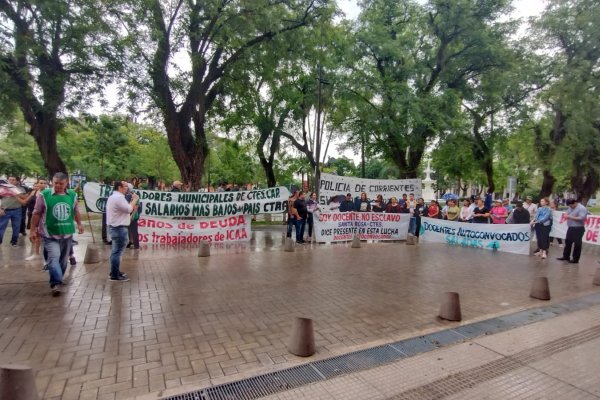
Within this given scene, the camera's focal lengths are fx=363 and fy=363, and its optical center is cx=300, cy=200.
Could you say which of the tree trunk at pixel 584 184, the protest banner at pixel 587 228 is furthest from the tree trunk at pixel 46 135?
the tree trunk at pixel 584 184

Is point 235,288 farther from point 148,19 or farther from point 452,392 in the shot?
point 148,19

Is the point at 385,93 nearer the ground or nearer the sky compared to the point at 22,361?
nearer the sky

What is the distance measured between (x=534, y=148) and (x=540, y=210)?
48.6 ft

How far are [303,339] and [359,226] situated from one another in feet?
30.2

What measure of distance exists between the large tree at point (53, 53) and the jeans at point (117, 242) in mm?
8555

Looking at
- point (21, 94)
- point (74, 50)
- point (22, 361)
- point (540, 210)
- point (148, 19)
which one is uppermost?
point (148, 19)

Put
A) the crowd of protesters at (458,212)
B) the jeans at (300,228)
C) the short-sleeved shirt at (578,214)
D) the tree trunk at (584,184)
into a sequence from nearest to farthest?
the short-sleeved shirt at (578,214) < the crowd of protesters at (458,212) < the jeans at (300,228) < the tree trunk at (584,184)

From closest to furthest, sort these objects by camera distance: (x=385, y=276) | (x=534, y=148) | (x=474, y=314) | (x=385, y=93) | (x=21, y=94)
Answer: (x=474, y=314)
(x=385, y=276)
(x=21, y=94)
(x=385, y=93)
(x=534, y=148)

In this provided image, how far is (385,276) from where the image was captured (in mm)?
7738

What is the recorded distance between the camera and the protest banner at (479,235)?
11.3 m

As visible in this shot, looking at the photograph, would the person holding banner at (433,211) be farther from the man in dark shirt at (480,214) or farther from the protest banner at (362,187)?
the protest banner at (362,187)

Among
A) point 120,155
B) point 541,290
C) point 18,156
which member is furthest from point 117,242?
point 18,156

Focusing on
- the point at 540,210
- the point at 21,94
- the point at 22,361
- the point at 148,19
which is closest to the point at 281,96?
the point at 148,19

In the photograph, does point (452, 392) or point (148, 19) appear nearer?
point (452, 392)
